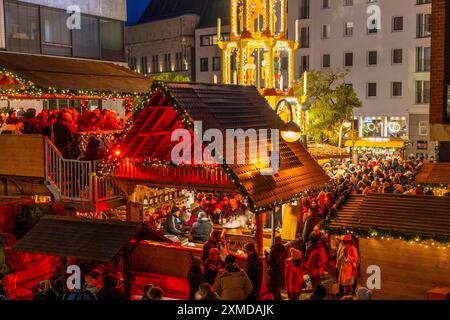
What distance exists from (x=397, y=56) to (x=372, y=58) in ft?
7.05

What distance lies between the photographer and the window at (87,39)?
26.7 meters

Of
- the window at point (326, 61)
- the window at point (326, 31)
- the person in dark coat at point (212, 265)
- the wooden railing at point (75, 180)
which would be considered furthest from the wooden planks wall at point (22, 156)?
the window at point (326, 31)

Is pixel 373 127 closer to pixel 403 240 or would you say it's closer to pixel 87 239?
pixel 403 240

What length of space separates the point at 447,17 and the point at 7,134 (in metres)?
13.4

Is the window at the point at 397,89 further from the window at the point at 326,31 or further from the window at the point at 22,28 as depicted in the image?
the window at the point at 22,28

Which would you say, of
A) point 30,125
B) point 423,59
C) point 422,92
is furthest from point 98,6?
point 422,92

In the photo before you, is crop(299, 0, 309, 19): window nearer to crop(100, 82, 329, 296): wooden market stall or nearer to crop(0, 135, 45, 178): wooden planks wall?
crop(100, 82, 329, 296): wooden market stall

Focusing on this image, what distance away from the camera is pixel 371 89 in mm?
50281

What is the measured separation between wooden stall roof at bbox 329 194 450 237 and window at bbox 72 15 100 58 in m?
18.3

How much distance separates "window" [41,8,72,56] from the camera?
24906 millimetres

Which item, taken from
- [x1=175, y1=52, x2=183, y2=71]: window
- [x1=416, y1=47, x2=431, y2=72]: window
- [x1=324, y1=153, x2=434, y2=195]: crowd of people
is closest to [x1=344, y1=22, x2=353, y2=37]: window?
[x1=416, y1=47, x2=431, y2=72]: window

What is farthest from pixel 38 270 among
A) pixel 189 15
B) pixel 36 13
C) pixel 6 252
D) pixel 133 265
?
pixel 189 15

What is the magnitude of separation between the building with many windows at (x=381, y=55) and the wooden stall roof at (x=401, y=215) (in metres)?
37.3

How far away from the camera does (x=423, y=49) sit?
155 ft
